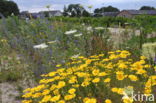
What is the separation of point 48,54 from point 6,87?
101 centimetres

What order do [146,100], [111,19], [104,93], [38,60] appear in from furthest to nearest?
1. [111,19]
2. [38,60]
3. [104,93]
4. [146,100]

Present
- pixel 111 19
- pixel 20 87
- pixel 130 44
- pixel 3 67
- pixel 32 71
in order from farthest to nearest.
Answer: pixel 111 19 < pixel 3 67 < pixel 130 44 < pixel 32 71 < pixel 20 87

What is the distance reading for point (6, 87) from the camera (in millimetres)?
4488

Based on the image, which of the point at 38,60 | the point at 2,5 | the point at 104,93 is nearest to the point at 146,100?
the point at 104,93

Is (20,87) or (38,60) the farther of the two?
(38,60)

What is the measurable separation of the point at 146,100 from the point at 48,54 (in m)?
2.87

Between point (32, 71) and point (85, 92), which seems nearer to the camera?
point (85, 92)

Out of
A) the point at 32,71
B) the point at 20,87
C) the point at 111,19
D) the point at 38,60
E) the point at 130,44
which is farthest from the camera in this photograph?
the point at 111,19

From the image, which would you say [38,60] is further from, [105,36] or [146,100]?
[146,100]

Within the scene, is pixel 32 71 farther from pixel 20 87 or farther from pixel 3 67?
pixel 3 67

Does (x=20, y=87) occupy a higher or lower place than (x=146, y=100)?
lower

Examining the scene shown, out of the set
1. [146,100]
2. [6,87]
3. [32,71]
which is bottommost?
[6,87]

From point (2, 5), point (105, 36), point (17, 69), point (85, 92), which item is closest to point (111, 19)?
point (105, 36)

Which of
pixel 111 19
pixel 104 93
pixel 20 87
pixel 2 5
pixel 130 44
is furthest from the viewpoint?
pixel 2 5
